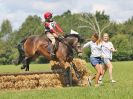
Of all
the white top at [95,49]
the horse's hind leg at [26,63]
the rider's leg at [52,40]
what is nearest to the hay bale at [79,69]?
the rider's leg at [52,40]

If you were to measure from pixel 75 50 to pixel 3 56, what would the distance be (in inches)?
3104

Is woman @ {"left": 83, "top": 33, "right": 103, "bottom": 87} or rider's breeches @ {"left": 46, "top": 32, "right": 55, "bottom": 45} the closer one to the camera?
woman @ {"left": 83, "top": 33, "right": 103, "bottom": 87}

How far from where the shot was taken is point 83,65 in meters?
18.2

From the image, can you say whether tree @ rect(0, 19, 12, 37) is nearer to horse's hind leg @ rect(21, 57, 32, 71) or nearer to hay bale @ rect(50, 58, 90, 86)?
horse's hind leg @ rect(21, 57, 32, 71)

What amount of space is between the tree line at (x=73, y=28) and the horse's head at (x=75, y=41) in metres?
65.4

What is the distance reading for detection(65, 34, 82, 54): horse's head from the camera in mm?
17562

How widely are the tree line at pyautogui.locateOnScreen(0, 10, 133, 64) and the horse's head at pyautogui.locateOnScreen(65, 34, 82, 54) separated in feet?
215

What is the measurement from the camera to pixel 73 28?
105 m

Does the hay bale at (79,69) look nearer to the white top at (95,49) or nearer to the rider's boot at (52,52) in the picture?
the rider's boot at (52,52)

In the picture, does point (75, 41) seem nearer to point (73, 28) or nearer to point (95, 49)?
point (95, 49)

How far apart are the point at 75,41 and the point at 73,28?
87.7m

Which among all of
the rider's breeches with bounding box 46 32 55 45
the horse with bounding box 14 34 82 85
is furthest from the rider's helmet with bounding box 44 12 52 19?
the horse with bounding box 14 34 82 85

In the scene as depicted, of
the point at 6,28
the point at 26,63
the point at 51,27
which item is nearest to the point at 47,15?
the point at 51,27

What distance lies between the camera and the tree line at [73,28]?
89.8m
